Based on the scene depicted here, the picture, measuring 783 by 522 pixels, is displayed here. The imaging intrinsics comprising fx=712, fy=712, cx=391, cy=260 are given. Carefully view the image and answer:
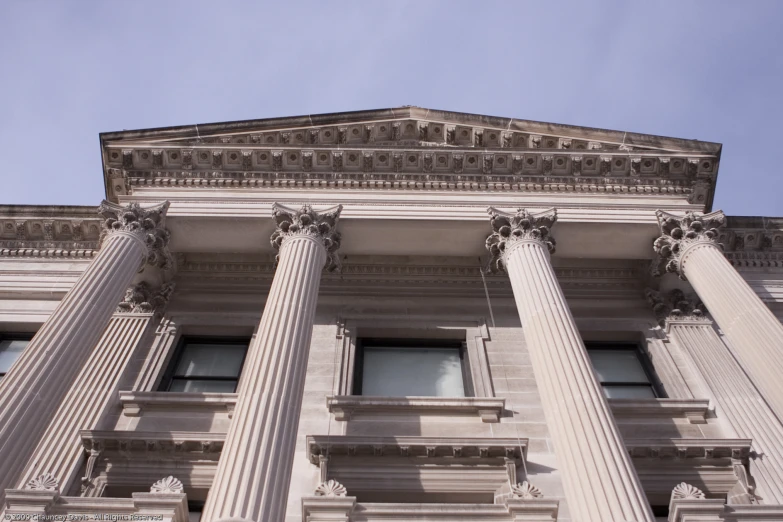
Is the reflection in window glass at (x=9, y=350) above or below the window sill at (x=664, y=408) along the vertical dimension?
above

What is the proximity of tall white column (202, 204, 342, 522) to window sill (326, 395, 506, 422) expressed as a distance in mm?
2353

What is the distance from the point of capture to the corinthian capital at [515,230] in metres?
17.1

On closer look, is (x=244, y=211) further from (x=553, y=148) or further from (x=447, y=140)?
Answer: (x=553, y=148)

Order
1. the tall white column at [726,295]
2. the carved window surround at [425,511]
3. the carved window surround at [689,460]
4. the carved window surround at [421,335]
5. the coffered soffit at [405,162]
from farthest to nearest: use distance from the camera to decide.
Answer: the coffered soffit at [405,162], the carved window surround at [421,335], the carved window surround at [689,460], the tall white column at [726,295], the carved window surround at [425,511]

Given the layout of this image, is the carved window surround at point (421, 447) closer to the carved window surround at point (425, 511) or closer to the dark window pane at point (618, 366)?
the carved window surround at point (425, 511)

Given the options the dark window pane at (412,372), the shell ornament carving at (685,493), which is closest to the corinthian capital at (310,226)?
the dark window pane at (412,372)

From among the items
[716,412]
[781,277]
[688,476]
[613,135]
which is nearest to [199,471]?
[688,476]

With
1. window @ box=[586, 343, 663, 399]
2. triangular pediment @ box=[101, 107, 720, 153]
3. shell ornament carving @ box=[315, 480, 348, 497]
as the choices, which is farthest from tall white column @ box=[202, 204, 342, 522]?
window @ box=[586, 343, 663, 399]

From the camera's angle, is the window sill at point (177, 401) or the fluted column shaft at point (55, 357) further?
the window sill at point (177, 401)

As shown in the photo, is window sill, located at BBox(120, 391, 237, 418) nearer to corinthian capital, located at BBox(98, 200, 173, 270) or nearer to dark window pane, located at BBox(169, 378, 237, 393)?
dark window pane, located at BBox(169, 378, 237, 393)

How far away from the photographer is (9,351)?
58.9 ft

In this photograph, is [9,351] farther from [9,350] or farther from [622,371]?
[622,371]

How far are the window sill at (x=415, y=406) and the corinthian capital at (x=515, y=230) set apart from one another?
12.0ft

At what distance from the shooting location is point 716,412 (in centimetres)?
1557
